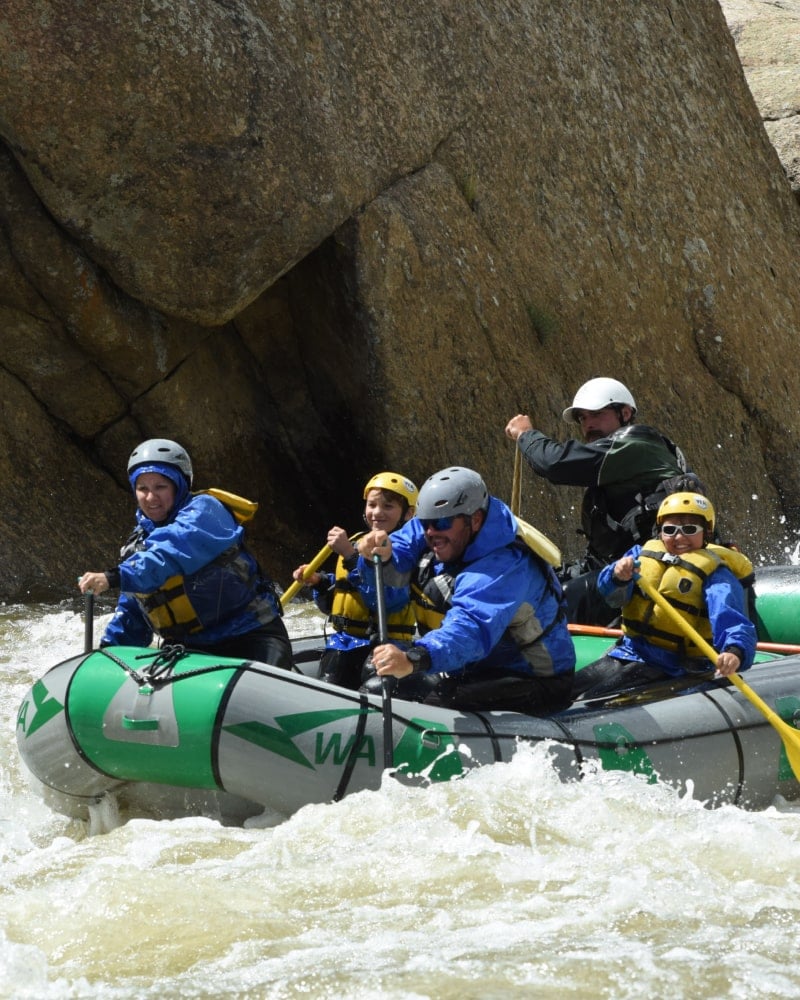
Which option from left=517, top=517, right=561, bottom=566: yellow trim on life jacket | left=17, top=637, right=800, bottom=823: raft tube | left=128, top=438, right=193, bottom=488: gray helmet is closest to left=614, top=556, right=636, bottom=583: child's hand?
left=517, top=517, right=561, bottom=566: yellow trim on life jacket

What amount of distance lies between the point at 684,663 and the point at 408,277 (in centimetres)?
523

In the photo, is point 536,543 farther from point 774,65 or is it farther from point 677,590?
point 774,65

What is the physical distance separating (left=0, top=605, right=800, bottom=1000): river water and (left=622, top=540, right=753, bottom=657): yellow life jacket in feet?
3.24

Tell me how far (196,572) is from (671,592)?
2.11 m

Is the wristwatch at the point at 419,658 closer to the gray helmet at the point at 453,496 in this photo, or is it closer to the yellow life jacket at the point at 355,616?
the gray helmet at the point at 453,496

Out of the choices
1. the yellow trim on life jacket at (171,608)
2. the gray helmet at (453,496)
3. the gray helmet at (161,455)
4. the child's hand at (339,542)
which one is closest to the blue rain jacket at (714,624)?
the gray helmet at (453,496)

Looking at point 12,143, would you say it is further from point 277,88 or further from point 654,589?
point 654,589

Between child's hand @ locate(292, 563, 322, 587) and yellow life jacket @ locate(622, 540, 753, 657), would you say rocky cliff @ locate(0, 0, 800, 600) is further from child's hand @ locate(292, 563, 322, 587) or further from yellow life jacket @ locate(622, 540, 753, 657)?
yellow life jacket @ locate(622, 540, 753, 657)

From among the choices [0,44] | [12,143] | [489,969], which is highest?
[0,44]

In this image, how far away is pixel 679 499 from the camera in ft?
19.7

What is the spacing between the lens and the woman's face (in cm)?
573

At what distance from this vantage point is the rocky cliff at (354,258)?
8.91 meters

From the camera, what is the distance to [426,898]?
13.5 feet

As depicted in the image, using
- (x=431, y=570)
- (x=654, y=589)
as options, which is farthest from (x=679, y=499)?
(x=431, y=570)
